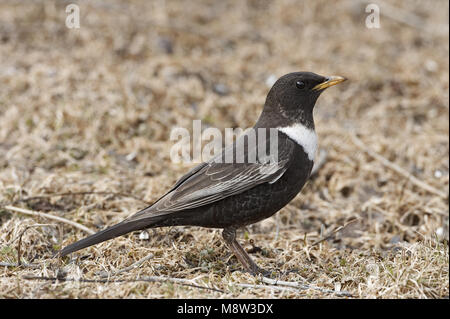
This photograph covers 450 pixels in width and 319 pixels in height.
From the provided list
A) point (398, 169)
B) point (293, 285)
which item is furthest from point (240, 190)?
point (398, 169)

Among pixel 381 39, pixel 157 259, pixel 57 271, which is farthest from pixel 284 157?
pixel 381 39

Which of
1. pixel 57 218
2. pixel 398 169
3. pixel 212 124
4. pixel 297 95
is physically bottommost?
pixel 57 218

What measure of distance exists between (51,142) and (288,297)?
11.7ft

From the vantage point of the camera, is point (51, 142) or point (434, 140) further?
point (434, 140)

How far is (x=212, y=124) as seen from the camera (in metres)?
7.01

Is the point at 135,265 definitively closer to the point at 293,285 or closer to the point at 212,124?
the point at 293,285

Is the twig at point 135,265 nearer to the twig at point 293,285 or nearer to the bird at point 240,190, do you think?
the bird at point 240,190

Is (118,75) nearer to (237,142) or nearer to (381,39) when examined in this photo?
(237,142)

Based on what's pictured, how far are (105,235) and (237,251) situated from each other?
975 mm

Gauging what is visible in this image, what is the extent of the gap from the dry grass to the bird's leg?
0.47 ft

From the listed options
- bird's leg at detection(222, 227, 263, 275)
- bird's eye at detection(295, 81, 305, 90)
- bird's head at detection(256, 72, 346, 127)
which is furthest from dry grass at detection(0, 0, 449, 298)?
bird's eye at detection(295, 81, 305, 90)

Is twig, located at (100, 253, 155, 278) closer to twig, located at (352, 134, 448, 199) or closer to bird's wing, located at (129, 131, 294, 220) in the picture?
bird's wing, located at (129, 131, 294, 220)

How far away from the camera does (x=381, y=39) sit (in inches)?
371

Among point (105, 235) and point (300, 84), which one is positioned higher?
point (300, 84)
